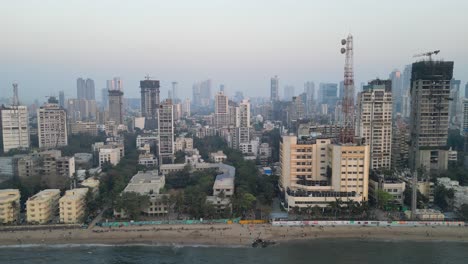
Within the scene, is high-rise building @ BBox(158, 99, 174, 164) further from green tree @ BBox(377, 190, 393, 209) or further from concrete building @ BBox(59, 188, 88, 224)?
green tree @ BBox(377, 190, 393, 209)

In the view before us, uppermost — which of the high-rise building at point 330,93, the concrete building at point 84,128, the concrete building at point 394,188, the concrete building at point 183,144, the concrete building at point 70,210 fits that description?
the high-rise building at point 330,93

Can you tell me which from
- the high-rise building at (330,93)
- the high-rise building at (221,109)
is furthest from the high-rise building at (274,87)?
the high-rise building at (221,109)

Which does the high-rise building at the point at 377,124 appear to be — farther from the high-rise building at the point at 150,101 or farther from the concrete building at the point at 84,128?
the high-rise building at the point at 150,101

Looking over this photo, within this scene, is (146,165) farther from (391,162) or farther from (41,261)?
(391,162)

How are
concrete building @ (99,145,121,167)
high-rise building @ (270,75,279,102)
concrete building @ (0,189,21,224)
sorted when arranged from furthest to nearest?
1. high-rise building @ (270,75,279,102)
2. concrete building @ (99,145,121,167)
3. concrete building @ (0,189,21,224)

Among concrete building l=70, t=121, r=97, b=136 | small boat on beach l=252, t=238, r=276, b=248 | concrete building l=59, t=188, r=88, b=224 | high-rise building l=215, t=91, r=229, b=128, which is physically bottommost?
small boat on beach l=252, t=238, r=276, b=248

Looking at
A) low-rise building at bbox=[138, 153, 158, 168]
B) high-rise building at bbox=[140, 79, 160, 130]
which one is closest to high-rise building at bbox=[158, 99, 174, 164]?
low-rise building at bbox=[138, 153, 158, 168]

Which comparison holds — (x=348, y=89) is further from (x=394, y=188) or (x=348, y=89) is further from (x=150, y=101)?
(x=150, y=101)
